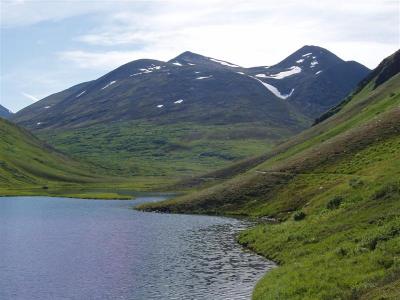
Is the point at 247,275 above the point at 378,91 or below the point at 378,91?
below

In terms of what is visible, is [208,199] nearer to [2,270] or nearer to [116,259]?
[116,259]

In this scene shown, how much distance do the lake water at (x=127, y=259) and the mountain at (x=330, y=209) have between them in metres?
5.70

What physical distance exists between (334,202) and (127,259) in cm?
3242

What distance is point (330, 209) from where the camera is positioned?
78188mm

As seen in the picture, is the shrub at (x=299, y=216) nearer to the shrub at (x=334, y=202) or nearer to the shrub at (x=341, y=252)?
the shrub at (x=334, y=202)

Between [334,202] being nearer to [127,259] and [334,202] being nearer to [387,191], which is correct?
[387,191]

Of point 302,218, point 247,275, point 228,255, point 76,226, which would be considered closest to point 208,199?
point 76,226

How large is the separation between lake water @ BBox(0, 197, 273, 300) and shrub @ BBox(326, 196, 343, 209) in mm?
15111

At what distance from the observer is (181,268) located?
66.2 meters

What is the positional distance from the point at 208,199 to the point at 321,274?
84.8 metres

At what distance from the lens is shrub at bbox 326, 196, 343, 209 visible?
78681 millimetres

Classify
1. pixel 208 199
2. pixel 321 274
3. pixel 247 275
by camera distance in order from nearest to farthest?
pixel 321 274 → pixel 247 275 → pixel 208 199

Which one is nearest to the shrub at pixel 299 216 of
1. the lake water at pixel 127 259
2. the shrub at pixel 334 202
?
the shrub at pixel 334 202

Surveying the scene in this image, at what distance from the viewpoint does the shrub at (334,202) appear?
7868 cm
